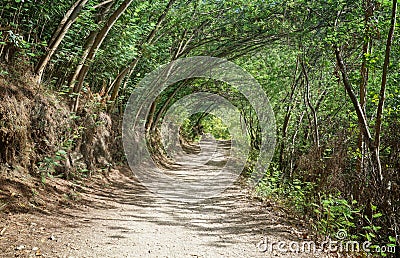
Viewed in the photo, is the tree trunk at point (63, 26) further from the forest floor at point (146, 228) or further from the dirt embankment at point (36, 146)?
the forest floor at point (146, 228)

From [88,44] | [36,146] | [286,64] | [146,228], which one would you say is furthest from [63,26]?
[286,64]

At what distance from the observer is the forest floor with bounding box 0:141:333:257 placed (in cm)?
448

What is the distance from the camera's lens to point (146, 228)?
571 centimetres

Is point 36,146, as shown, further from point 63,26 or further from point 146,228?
point 146,228

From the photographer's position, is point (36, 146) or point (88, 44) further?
point (88, 44)

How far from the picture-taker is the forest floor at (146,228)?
4.48m

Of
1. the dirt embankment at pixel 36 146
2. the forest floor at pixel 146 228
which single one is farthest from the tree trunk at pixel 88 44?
the forest floor at pixel 146 228

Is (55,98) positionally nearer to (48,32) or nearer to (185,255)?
Answer: (48,32)

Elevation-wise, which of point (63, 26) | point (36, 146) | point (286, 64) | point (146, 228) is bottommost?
point (146, 228)

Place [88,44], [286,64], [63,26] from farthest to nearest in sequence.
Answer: [286,64]
[88,44]
[63,26]

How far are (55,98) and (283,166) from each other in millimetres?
8754

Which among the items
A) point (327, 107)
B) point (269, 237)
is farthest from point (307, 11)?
point (269, 237)

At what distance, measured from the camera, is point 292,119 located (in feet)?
52.7

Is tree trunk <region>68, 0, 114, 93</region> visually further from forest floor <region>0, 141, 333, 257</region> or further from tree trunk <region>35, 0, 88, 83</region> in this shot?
forest floor <region>0, 141, 333, 257</region>
